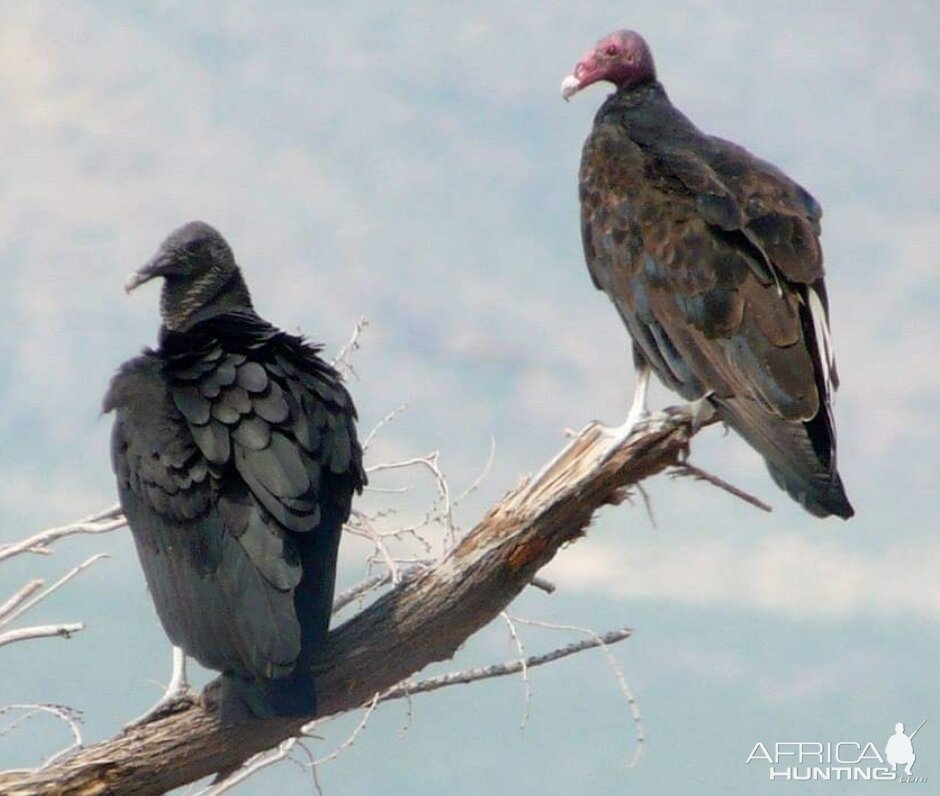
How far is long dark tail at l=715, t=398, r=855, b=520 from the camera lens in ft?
13.5

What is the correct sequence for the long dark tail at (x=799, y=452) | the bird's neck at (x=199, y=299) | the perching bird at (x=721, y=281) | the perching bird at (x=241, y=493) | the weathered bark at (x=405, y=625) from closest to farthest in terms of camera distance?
the perching bird at (x=241, y=493) → the weathered bark at (x=405, y=625) → the long dark tail at (x=799, y=452) → the perching bird at (x=721, y=281) → the bird's neck at (x=199, y=299)

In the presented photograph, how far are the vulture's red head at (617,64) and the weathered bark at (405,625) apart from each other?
6.07ft

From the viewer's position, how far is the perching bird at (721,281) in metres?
4.25

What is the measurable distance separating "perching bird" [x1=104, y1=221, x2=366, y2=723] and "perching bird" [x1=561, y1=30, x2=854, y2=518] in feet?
2.65

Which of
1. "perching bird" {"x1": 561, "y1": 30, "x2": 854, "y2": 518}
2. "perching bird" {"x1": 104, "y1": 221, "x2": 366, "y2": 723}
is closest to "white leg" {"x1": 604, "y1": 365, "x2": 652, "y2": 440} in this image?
"perching bird" {"x1": 561, "y1": 30, "x2": 854, "y2": 518}

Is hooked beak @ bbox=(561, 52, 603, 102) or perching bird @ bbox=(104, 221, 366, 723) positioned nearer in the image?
perching bird @ bbox=(104, 221, 366, 723)

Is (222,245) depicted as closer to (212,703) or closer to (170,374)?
(170,374)

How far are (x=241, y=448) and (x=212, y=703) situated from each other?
25.9 inches

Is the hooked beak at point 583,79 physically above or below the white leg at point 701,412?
above

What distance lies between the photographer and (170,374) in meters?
4.02

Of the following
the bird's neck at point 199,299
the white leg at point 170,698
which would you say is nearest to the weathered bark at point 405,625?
the white leg at point 170,698

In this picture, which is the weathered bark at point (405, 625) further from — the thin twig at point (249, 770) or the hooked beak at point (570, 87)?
the hooked beak at point (570, 87)

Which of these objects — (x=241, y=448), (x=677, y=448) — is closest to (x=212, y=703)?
(x=241, y=448)

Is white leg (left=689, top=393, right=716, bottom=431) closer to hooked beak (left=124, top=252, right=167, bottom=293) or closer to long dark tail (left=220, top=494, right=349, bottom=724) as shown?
long dark tail (left=220, top=494, right=349, bottom=724)
